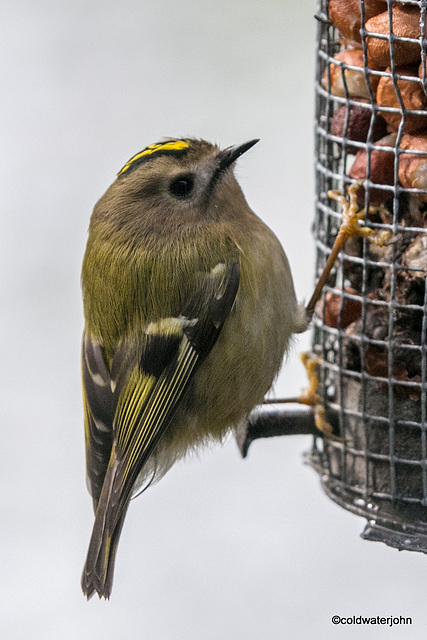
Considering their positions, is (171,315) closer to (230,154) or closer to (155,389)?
(155,389)

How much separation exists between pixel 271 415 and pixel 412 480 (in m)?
0.44

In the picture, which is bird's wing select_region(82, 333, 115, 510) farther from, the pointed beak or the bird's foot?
the bird's foot

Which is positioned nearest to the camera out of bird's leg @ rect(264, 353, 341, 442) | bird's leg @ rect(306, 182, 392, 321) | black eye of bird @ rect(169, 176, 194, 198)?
bird's leg @ rect(306, 182, 392, 321)

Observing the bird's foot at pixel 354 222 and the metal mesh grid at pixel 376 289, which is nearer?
the metal mesh grid at pixel 376 289

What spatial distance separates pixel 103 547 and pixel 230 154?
103 centimetres

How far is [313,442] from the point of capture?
10.2ft

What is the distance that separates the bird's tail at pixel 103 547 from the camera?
8.86ft

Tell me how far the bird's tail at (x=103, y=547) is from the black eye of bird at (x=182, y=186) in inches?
28.1

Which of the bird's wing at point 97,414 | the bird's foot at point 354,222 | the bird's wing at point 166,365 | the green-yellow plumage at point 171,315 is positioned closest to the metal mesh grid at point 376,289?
the bird's foot at point 354,222

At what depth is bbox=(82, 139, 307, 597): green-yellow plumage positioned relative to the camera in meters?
2.71

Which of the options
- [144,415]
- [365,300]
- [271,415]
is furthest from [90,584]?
[365,300]

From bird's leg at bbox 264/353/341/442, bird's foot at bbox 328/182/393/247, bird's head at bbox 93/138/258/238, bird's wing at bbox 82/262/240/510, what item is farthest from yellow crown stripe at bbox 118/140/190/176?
bird's leg at bbox 264/353/341/442

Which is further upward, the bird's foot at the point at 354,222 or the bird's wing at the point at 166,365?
the bird's foot at the point at 354,222

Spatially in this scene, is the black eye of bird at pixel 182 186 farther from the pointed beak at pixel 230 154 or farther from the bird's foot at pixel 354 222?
the bird's foot at pixel 354 222
